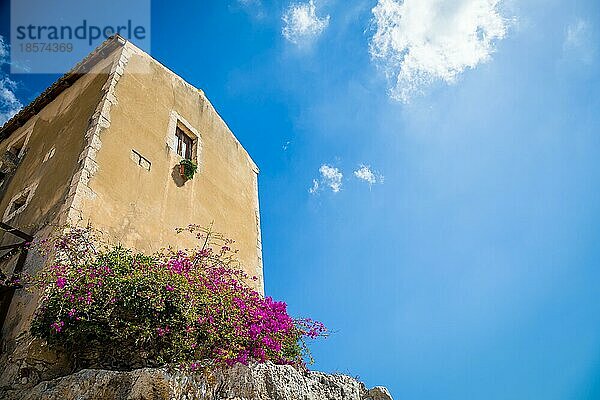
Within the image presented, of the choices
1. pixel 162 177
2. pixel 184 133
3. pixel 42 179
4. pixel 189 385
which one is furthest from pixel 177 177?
pixel 189 385

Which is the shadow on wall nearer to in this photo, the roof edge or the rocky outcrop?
the roof edge

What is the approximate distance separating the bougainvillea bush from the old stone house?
2.06 ft

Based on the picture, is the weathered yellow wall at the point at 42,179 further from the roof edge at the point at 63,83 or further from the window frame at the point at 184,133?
the window frame at the point at 184,133

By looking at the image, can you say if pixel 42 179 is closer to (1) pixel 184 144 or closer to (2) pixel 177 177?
(2) pixel 177 177

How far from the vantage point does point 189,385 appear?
17.8ft

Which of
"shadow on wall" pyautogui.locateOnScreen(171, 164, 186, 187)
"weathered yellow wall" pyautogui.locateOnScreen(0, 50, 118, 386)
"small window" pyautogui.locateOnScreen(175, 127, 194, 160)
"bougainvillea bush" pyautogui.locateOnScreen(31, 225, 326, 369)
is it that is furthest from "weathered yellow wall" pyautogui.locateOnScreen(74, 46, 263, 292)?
"bougainvillea bush" pyautogui.locateOnScreen(31, 225, 326, 369)

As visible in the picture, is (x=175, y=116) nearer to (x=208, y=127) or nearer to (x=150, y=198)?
(x=208, y=127)

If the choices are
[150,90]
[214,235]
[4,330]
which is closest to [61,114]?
[150,90]

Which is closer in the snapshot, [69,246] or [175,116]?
[69,246]

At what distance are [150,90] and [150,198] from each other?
2.75 meters

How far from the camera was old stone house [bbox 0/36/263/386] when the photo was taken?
25.2 ft

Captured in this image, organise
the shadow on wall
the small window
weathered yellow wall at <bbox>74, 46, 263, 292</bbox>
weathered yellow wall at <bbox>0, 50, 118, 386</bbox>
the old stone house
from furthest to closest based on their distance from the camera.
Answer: the small window < the shadow on wall < weathered yellow wall at <bbox>74, 46, 263, 292</bbox> < the old stone house < weathered yellow wall at <bbox>0, 50, 118, 386</bbox>

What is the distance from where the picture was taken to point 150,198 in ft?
29.7

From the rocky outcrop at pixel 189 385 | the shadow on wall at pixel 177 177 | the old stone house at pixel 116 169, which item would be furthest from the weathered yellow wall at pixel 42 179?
the shadow on wall at pixel 177 177
